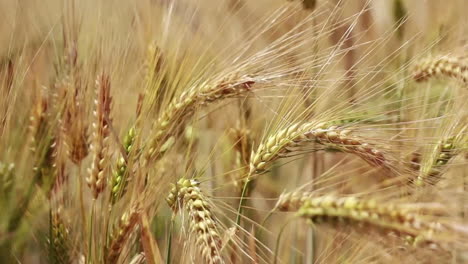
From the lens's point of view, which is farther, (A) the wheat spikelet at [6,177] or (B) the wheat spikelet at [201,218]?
(A) the wheat spikelet at [6,177]

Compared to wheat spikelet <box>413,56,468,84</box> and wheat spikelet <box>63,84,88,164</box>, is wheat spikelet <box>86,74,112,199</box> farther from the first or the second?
wheat spikelet <box>413,56,468,84</box>

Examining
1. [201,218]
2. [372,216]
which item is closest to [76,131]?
[201,218]

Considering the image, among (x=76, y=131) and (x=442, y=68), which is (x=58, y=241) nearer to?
(x=76, y=131)

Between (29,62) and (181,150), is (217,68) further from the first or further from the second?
(29,62)

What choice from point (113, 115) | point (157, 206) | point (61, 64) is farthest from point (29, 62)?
point (157, 206)

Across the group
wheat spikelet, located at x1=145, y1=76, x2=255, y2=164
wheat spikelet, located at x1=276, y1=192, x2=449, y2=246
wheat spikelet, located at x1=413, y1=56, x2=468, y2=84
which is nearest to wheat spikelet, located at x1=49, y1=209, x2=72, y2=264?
wheat spikelet, located at x1=145, y1=76, x2=255, y2=164

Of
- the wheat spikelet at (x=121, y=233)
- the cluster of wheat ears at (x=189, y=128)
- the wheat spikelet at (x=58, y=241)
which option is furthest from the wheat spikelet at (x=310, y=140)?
the wheat spikelet at (x=58, y=241)

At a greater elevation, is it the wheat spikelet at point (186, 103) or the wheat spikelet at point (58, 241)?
the wheat spikelet at point (186, 103)

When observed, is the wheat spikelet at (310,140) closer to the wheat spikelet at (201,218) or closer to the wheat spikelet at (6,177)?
the wheat spikelet at (201,218)
